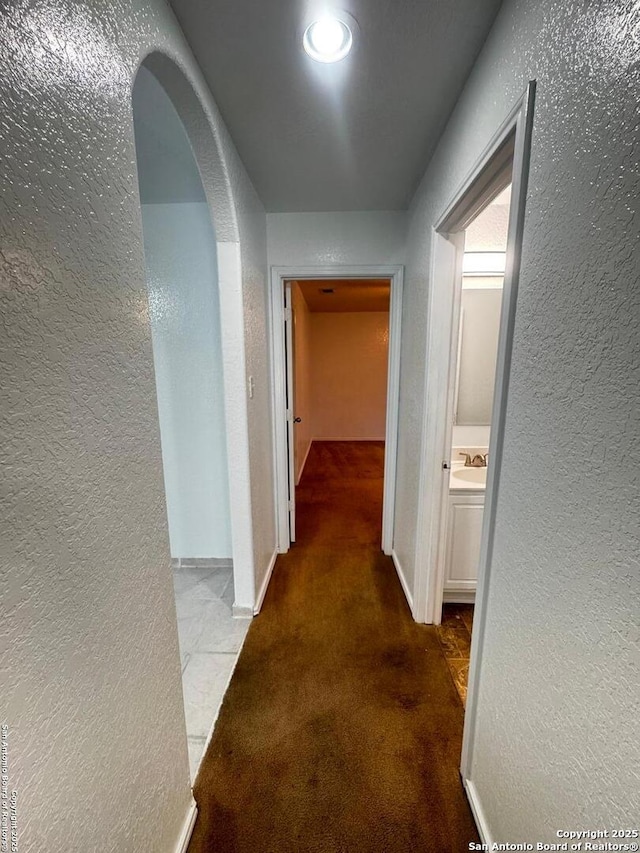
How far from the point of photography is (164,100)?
1.29 m

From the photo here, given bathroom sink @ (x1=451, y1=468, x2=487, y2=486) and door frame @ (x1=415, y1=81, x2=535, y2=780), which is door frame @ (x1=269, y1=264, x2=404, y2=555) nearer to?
bathroom sink @ (x1=451, y1=468, x2=487, y2=486)

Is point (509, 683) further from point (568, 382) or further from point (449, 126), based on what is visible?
point (449, 126)

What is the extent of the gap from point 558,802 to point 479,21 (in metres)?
1.92

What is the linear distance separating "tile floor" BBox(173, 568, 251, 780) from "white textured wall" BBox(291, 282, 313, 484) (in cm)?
185

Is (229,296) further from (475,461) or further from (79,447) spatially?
(475,461)

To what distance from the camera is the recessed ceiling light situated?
3.34 feet

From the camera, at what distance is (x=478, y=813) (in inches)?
42.3

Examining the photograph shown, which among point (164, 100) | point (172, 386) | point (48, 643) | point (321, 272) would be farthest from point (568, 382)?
point (172, 386)

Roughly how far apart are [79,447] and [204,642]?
1622 millimetres

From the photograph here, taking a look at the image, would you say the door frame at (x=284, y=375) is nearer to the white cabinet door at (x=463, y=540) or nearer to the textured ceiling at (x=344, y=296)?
the white cabinet door at (x=463, y=540)

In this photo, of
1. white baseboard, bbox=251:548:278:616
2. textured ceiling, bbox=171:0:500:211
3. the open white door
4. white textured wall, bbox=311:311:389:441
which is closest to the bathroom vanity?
white baseboard, bbox=251:548:278:616

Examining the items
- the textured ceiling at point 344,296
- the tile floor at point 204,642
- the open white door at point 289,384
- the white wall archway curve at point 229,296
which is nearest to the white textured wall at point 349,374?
the textured ceiling at point 344,296

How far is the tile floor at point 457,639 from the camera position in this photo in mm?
1610

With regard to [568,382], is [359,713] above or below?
below
